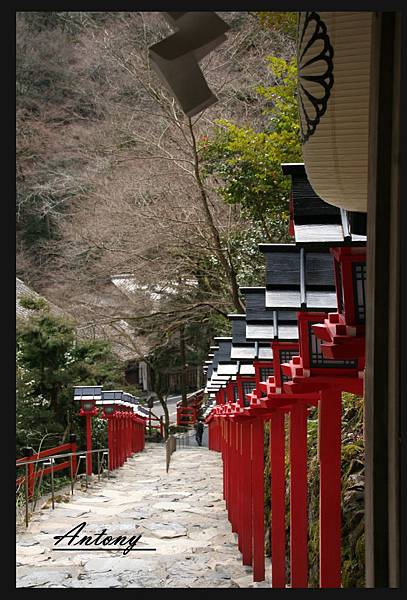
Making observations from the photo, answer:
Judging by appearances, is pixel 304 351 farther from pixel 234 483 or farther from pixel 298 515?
pixel 234 483

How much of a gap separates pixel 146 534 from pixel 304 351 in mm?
5028

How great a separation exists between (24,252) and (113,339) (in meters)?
2.45

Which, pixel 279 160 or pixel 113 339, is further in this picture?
pixel 113 339

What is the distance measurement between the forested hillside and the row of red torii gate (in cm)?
308

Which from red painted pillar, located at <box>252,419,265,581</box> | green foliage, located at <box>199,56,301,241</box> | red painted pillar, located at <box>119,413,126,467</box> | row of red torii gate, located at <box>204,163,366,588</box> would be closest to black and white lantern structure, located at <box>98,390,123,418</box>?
red painted pillar, located at <box>119,413,126,467</box>

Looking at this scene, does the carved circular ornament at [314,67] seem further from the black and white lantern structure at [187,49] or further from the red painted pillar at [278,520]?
the red painted pillar at [278,520]

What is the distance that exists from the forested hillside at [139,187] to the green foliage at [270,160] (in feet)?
0.09

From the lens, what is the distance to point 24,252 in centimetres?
1273

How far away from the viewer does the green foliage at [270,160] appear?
624 cm

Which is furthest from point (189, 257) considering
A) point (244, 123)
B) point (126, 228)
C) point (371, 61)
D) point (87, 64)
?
point (371, 61)

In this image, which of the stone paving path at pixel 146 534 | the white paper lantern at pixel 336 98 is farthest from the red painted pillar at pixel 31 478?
the white paper lantern at pixel 336 98

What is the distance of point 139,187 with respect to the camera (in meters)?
10.3

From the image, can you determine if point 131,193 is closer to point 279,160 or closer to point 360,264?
point 279,160

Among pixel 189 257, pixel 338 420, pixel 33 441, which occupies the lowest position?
pixel 33 441
